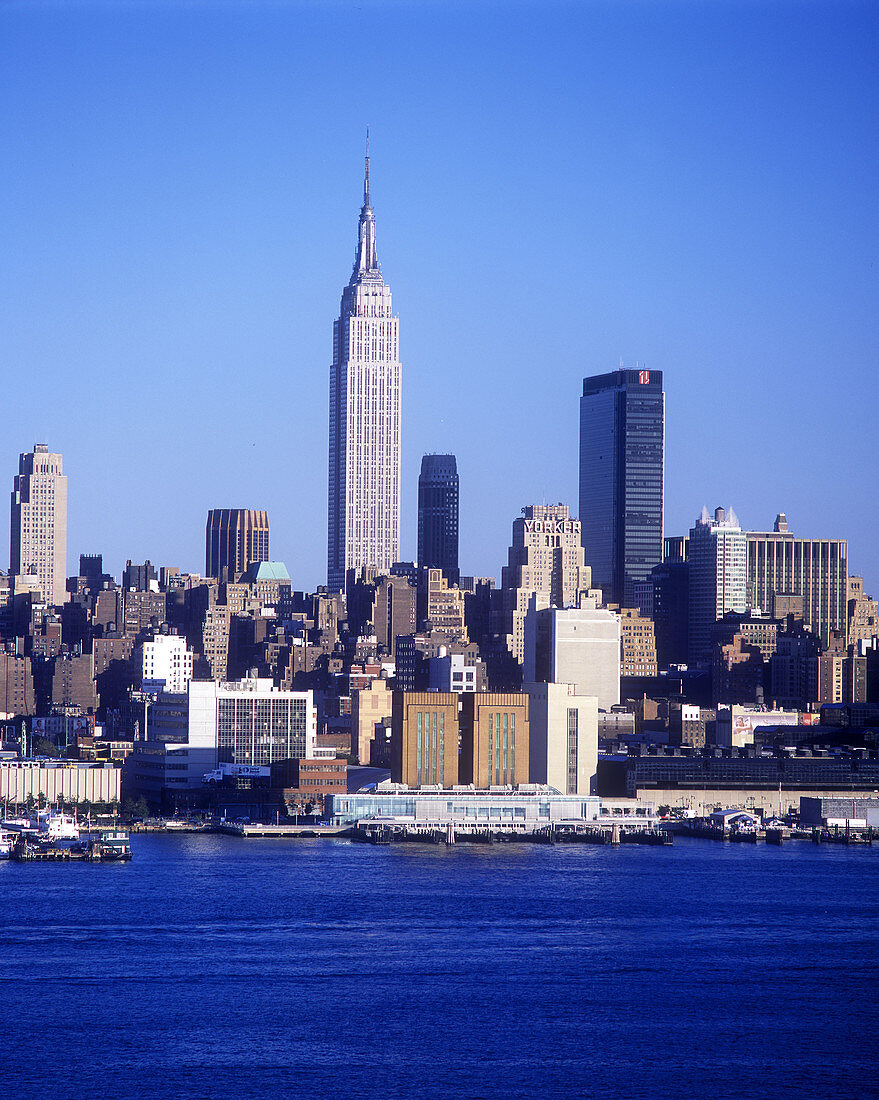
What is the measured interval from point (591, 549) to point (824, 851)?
8747 cm

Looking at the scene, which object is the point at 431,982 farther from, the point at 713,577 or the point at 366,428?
the point at 366,428

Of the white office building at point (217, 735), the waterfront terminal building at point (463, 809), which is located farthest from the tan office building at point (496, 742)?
the white office building at point (217, 735)

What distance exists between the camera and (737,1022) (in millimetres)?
38094

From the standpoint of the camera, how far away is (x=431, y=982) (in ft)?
135

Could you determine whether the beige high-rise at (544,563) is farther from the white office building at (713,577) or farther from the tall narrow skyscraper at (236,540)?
the tall narrow skyscraper at (236,540)

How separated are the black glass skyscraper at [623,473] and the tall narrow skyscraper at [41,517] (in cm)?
4337

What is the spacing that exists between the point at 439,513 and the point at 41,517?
110 feet

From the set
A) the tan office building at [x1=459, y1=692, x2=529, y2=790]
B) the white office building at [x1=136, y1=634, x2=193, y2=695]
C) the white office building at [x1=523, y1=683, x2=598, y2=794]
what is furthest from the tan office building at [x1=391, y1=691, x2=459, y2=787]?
the white office building at [x1=136, y1=634, x2=193, y2=695]

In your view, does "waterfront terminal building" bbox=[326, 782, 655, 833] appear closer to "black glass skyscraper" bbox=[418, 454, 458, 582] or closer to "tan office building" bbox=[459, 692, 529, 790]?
"tan office building" bbox=[459, 692, 529, 790]

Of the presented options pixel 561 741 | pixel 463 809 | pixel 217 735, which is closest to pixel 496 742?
pixel 561 741

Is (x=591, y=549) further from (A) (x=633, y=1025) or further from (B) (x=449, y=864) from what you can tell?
(A) (x=633, y=1025)

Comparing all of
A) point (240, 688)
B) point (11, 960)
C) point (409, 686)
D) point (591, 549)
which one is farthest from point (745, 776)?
point (591, 549)

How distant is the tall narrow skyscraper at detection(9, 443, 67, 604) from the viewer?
17250 cm

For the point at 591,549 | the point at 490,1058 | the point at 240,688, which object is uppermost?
the point at 591,549
